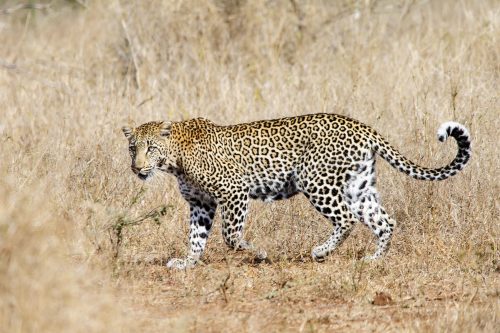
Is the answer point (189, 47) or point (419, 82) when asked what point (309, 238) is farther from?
point (189, 47)

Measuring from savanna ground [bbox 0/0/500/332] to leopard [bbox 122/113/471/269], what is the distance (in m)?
0.26

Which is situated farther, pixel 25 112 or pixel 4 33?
pixel 4 33

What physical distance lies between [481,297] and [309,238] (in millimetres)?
2031

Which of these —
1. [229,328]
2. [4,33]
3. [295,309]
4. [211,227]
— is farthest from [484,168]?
[4,33]

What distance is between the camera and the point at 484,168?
9578 millimetres

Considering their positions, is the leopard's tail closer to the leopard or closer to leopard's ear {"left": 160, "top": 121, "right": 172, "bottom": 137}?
the leopard

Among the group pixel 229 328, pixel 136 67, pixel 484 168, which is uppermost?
pixel 136 67

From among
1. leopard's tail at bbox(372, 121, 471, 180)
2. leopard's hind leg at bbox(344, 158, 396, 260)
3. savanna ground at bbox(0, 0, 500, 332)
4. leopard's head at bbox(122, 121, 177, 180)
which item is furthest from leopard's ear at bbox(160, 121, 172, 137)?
leopard's tail at bbox(372, 121, 471, 180)

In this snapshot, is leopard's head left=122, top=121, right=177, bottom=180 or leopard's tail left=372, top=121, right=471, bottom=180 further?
leopard's head left=122, top=121, right=177, bottom=180

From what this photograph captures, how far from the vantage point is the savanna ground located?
634 centimetres

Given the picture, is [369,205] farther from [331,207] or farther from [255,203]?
[255,203]

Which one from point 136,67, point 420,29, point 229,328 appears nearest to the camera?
point 229,328

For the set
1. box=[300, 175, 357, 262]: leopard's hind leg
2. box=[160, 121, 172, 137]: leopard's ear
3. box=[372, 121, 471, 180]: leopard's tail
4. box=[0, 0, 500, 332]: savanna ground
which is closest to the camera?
box=[0, 0, 500, 332]: savanna ground

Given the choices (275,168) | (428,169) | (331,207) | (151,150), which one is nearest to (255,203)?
(275,168)
